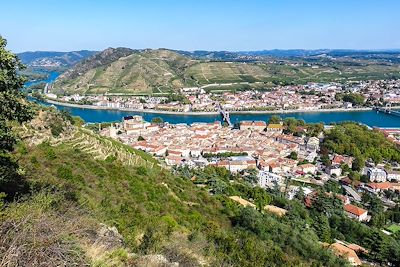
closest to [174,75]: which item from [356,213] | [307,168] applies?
[307,168]

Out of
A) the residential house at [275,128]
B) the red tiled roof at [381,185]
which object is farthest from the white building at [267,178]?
the residential house at [275,128]

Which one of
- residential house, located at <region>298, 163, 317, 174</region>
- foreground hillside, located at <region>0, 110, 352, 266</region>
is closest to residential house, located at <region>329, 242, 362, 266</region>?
foreground hillside, located at <region>0, 110, 352, 266</region>

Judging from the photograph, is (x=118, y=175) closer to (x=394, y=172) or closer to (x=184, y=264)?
(x=184, y=264)

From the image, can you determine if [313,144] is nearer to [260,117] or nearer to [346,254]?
[260,117]

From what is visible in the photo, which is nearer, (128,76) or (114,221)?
(114,221)

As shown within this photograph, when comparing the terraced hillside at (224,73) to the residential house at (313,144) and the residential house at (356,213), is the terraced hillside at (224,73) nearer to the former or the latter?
the residential house at (313,144)

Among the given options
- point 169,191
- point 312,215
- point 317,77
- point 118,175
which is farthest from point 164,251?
point 317,77

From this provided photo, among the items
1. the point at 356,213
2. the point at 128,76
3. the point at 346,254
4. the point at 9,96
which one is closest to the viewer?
the point at 9,96

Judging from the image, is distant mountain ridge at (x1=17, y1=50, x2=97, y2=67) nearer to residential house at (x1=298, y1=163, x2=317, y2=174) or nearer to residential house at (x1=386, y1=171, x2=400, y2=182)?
residential house at (x1=298, y1=163, x2=317, y2=174)
